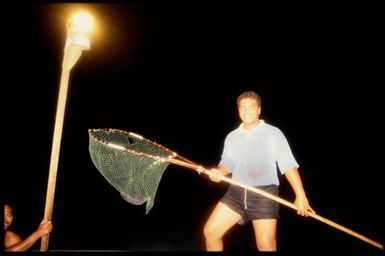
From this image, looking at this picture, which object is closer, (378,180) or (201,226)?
(201,226)

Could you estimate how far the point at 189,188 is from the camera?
277 inches

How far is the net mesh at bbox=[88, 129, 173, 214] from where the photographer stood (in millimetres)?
3271

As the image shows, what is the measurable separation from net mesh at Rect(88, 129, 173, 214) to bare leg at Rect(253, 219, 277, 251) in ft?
3.63

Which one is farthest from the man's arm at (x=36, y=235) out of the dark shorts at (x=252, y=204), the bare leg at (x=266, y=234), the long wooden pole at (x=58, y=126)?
the bare leg at (x=266, y=234)

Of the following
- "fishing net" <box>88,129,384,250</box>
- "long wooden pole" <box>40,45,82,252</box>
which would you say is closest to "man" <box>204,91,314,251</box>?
"fishing net" <box>88,129,384,250</box>

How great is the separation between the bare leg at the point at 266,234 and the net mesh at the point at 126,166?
111cm

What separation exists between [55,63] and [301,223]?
5267mm

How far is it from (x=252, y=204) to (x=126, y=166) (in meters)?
1.31

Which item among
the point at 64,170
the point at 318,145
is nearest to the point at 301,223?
the point at 318,145

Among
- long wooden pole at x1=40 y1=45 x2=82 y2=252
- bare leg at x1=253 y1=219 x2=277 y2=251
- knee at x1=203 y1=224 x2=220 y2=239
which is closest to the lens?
long wooden pole at x1=40 y1=45 x2=82 y2=252

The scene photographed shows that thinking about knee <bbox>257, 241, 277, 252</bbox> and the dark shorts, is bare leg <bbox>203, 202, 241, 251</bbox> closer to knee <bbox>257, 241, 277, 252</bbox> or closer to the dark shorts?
the dark shorts

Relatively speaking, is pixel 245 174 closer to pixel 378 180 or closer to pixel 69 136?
pixel 69 136

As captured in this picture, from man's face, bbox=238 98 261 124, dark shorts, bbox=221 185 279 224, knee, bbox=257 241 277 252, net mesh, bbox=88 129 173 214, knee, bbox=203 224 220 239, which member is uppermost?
man's face, bbox=238 98 261 124

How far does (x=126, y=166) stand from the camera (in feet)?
11.0
